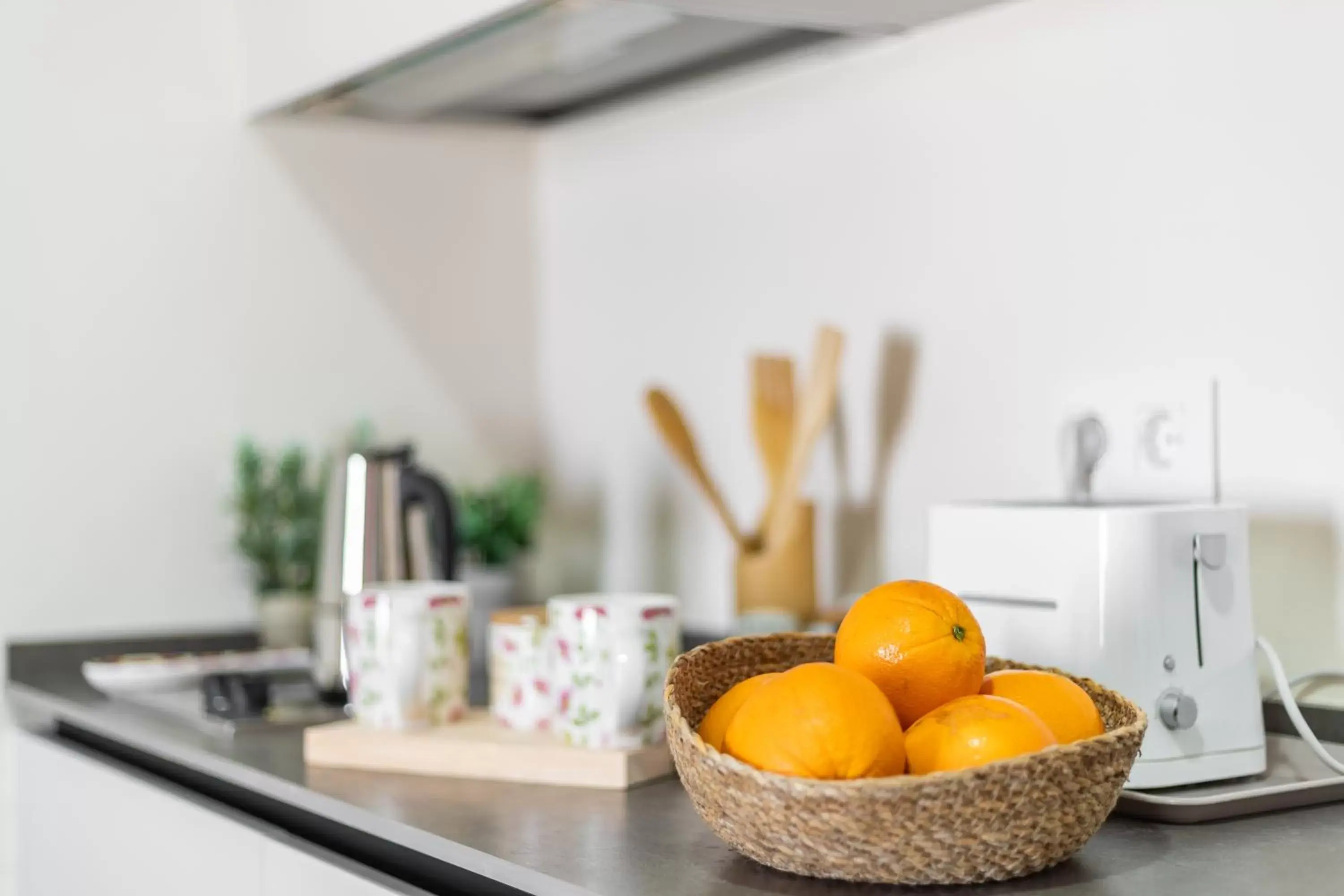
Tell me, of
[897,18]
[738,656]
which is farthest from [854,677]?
[897,18]

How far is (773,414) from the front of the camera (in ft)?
5.62

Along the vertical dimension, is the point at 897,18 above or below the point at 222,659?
above

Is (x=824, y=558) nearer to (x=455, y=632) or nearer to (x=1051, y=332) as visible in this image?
(x=1051, y=332)

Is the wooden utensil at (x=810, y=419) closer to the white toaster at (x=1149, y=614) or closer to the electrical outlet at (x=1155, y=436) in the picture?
the electrical outlet at (x=1155, y=436)

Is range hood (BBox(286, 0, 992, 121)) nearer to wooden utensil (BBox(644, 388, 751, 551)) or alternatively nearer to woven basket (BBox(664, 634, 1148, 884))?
wooden utensil (BBox(644, 388, 751, 551))

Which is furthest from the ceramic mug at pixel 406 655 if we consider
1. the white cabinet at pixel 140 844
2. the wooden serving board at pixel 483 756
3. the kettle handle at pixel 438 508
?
the kettle handle at pixel 438 508

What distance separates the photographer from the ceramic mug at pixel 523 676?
1.26 metres

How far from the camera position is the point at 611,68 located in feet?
6.07

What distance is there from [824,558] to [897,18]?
609 mm

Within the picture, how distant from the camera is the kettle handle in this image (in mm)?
1631

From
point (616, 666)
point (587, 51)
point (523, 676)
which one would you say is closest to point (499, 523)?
point (587, 51)

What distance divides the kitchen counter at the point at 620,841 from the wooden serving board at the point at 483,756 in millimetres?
14

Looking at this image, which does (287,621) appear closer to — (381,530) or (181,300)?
(381,530)

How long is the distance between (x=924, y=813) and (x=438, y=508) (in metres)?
0.95
